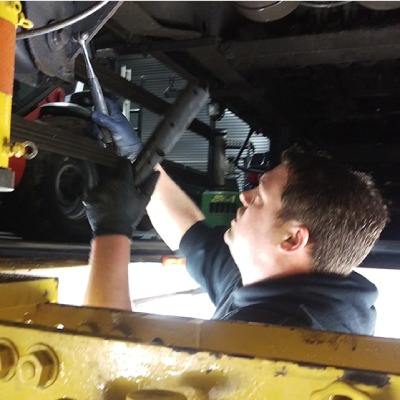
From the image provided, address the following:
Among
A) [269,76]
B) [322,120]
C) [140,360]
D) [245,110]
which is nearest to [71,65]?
[140,360]

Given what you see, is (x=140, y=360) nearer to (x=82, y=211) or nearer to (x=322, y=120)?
(x=82, y=211)

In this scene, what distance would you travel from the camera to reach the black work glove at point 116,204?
4.89 ft

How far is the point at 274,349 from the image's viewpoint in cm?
65

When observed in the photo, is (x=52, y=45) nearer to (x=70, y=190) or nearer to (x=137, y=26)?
(x=137, y=26)

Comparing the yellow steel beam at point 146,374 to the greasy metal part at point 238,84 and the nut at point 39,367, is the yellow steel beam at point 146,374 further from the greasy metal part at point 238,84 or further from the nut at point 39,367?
the greasy metal part at point 238,84

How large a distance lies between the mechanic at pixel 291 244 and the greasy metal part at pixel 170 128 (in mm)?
205

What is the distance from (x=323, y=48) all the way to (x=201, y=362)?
5.64 feet

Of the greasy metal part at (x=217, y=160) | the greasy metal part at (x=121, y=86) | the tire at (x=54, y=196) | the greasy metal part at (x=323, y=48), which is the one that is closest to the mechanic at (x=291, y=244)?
the greasy metal part at (x=121, y=86)

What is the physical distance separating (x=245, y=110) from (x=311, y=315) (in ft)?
7.17

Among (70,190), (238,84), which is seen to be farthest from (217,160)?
(70,190)

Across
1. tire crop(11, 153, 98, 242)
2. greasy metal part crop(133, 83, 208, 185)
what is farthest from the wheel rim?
greasy metal part crop(133, 83, 208, 185)

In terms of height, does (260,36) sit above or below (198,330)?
above

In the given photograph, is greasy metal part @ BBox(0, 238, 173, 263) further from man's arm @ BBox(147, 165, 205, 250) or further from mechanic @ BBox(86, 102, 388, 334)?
mechanic @ BBox(86, 102, 388, 334)

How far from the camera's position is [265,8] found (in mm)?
1534
